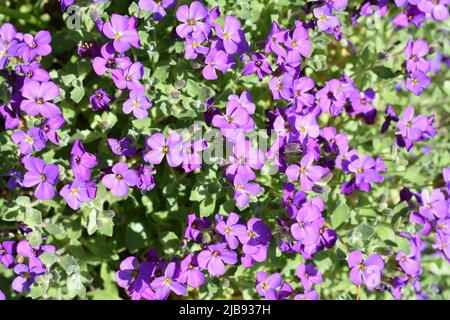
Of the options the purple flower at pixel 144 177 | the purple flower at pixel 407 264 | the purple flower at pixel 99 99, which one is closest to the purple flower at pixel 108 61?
the purple flower at pixel 99 99

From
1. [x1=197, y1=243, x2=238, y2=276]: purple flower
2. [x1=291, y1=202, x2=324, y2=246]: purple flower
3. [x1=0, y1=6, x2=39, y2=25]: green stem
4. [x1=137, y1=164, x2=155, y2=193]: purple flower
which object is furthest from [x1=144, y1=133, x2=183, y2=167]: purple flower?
[x1=0, y1=6, x2=39, y2=25]: green stem

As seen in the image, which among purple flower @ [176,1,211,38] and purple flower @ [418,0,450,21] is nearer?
purple flower @ [176,1,211,38]

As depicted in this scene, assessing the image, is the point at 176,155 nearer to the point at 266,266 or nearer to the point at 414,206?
the point at 266,266

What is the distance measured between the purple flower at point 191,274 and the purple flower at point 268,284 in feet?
1.46

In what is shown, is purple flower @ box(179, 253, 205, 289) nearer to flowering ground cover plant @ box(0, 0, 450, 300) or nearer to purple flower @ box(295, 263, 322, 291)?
flowering ground cover plant @ box(0, 0, 450, 300)

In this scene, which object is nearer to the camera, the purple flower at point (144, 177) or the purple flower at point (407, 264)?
the purple flower at point (144, 177)

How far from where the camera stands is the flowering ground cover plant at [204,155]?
10.4 ft

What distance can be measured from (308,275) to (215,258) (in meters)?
0.75

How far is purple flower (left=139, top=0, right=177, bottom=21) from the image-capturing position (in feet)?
10.8

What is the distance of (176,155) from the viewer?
10.3 feet

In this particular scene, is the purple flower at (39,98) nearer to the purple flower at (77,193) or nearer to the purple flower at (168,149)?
the purple flower at (77,193)

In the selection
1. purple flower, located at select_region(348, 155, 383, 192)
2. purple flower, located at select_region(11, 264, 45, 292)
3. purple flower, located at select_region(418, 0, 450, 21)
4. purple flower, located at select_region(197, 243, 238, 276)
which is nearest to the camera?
purple flower, located at select_region(197, 243, 238, 276)

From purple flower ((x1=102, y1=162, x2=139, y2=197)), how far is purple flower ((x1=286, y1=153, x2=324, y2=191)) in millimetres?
896
